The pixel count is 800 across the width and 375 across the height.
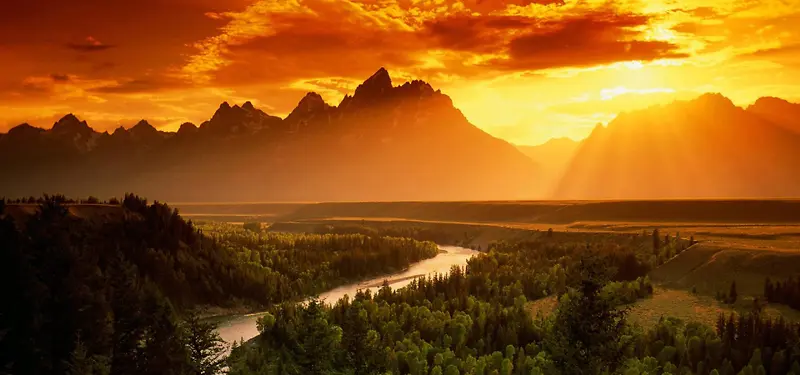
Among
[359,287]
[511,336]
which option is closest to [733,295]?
[511,336]

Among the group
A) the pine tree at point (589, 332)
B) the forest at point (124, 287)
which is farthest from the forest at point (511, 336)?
the forest at point (124, 287)

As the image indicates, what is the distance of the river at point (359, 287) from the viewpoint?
105062 mm

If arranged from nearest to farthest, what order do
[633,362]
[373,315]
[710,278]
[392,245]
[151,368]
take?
[151,368]
[633,362]
[373,315]
[710,278]
[392,245]

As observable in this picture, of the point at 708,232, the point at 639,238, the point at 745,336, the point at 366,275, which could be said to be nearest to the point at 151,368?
the point at 745,336

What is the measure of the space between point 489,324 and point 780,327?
34254 millimetres

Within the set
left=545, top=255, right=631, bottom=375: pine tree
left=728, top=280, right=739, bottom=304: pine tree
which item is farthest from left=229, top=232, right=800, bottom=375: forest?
left=728, top=280, right=739, bottom=304: pine tree

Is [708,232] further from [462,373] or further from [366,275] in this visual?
[462,373]

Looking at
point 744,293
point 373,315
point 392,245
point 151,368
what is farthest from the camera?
point 392,245

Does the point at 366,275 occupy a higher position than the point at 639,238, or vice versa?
the point at 639,238

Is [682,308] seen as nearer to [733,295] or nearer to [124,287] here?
[733,295]

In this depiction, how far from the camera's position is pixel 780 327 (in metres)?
72.8

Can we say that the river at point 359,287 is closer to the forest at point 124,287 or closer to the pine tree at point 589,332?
the forest at point 124,287

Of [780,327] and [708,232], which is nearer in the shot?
[780,327]

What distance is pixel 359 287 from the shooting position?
146 metres
